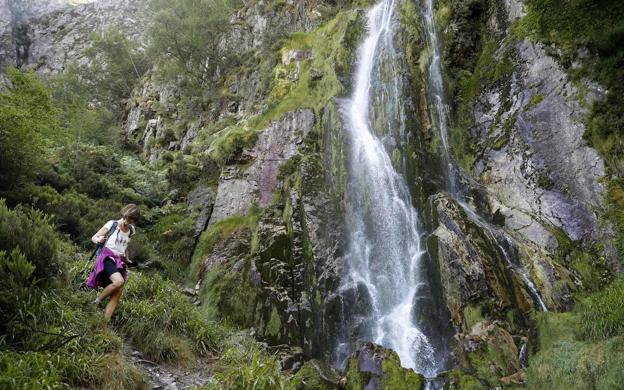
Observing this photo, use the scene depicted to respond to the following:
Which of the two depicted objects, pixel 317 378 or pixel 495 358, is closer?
pixel 317 378

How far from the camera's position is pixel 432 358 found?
8.84m

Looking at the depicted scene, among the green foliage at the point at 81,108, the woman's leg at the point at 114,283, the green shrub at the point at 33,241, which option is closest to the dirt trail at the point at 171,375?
the woman's leg at the point at 114,283

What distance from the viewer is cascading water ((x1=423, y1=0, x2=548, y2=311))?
9867mm

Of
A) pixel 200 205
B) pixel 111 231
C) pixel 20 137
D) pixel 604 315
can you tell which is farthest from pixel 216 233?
pixel 604 315

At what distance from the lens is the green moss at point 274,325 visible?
31.2 ft

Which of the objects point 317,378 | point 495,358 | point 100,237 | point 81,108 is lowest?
point 317,378

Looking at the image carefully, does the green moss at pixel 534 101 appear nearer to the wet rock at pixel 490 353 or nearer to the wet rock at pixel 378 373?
the wet rock at pixel 490 353

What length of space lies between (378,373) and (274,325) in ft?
10.6

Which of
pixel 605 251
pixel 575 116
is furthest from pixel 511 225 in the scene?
pixel 575 116

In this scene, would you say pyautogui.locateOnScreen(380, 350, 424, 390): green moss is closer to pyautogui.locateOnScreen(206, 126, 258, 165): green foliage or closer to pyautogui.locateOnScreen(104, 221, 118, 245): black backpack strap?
pyautogui.locateOnScreen(104, 221, 118, 245): black backpack strap

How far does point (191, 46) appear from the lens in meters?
22.0

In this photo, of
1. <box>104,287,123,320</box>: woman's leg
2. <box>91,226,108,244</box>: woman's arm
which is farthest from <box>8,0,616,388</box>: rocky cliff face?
<box>91,226,108,244</box>: woman's arm

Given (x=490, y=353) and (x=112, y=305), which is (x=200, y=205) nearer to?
(x=112, y=305)

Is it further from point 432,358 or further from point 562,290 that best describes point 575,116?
point 432,358
